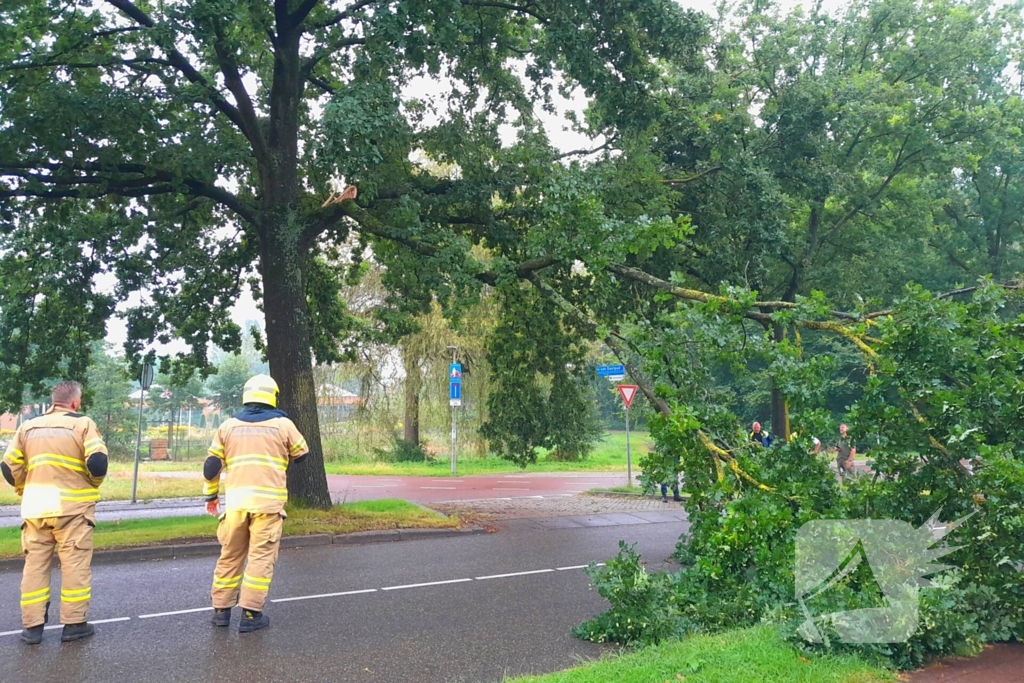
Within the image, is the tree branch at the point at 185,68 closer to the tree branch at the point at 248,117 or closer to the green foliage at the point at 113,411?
the tree branch at the point at 248,117

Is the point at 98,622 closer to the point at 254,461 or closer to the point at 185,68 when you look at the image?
the point at 254,461

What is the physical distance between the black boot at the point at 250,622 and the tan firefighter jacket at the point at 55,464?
1393 mm

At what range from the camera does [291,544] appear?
31.7ft

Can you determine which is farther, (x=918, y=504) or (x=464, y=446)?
(x=464, y=446)

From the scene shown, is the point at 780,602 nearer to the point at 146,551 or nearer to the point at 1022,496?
the point at 1022,496

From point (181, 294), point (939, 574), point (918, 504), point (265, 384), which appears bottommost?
point (939, 574)

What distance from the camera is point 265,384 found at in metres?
6.03

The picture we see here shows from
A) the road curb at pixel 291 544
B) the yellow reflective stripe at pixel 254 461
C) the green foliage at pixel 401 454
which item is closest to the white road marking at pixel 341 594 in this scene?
the yellow reflective stripe at pixel 254 461

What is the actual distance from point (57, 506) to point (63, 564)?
423 mm

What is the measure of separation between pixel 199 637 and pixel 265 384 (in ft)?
6.31

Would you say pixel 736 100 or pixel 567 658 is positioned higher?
pixel 736 100

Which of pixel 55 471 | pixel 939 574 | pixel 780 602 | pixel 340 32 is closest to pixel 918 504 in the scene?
pixel 939 574

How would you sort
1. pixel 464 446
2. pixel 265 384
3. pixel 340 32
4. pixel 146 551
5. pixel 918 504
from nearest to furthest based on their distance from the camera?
1. pixel 918 504
2. pixel 265 384
3. pixel 146 551
4. pixel 340 32
5. pixel 464 446

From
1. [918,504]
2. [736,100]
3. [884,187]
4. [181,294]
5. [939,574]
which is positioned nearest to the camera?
[939,574]
